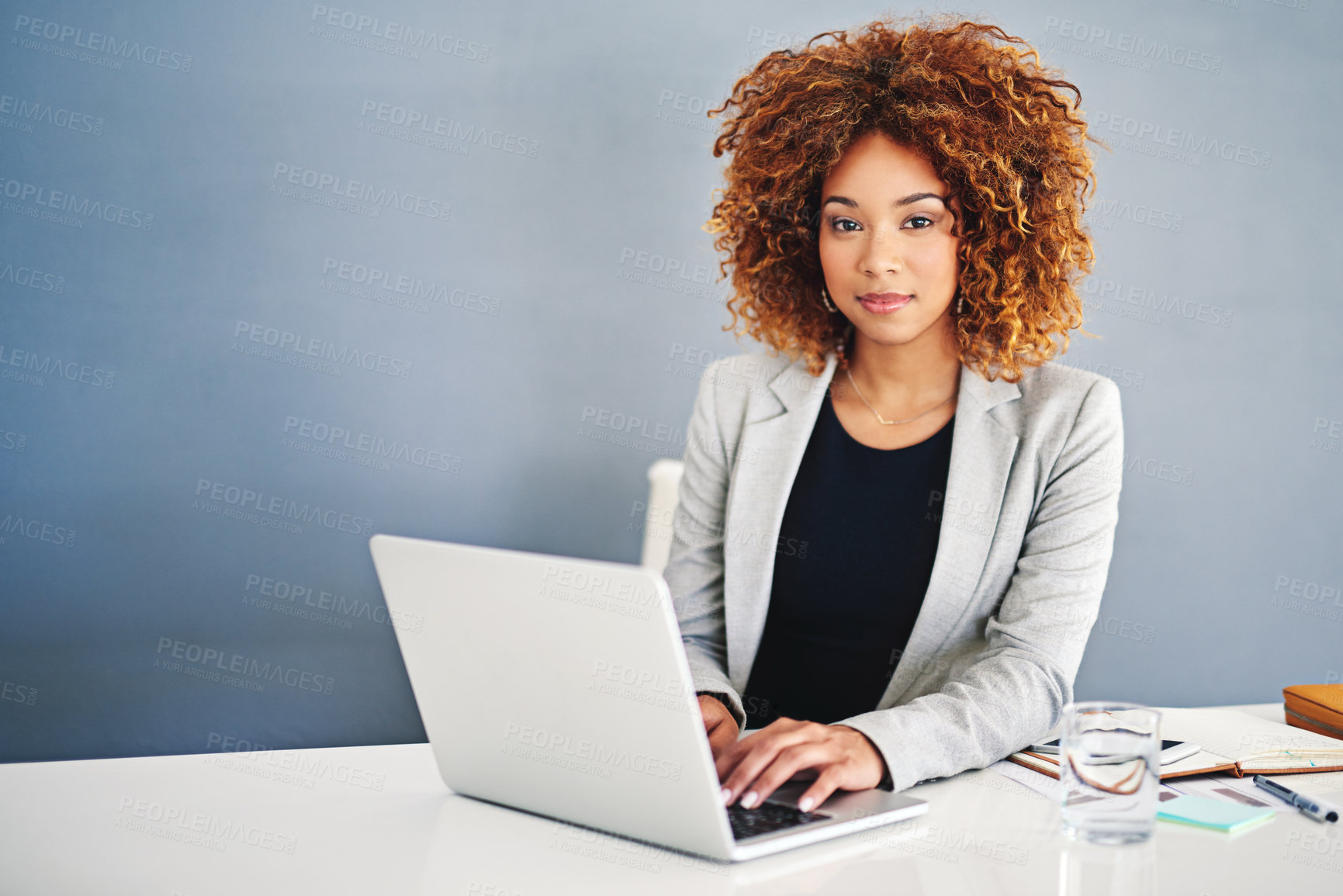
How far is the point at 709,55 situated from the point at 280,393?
4.36ft

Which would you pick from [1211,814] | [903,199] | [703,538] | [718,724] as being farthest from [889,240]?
[1211,814]

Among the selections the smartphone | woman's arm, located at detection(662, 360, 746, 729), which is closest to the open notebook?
the smartphone

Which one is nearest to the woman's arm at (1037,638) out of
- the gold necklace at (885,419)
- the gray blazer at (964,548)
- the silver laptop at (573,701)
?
the gray blazer at (964,548)

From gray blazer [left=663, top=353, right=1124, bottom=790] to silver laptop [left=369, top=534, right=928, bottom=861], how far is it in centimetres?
26

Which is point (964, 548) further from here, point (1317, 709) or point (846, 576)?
point (1317, 709)

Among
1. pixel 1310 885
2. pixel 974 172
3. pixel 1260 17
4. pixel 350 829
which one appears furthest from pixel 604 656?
pixel 1260 17

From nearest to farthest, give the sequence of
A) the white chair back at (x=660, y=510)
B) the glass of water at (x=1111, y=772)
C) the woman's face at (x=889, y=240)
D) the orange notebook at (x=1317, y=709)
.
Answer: the glass of water at (x=1111, y=772), the orange notebook at (x=1317, y=709), the woman's face at (x=889, y=240), the white chair back at (x=660, y=510)

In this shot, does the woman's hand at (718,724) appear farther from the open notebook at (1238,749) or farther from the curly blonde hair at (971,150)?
the curly blonde hair at (971,150)

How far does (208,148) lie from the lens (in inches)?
87.9

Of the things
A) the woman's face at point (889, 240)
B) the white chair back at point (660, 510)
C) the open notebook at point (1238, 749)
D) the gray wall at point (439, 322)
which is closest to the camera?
the open notebook at point (1238, 749)

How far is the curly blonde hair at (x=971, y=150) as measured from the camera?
1565 mm

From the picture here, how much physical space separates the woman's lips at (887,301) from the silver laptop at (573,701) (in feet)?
2.50

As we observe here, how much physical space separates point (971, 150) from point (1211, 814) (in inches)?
37.9

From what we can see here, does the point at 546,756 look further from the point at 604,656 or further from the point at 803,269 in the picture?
the point at 803,269
